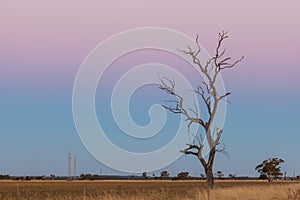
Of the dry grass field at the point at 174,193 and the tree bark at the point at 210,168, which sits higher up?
the tree bark at the point at 210,168

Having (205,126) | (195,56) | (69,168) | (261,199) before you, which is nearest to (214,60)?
(195,56)

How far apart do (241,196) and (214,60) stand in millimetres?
12638

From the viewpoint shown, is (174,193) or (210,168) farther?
(174,193)

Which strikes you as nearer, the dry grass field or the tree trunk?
the dry grass field

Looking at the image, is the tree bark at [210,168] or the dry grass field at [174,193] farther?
the tree bark at [210,168]

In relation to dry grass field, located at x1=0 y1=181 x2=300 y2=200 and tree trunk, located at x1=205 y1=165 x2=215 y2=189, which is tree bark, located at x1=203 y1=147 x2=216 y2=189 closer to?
tree trunk, located at x1=205 y1=165 x2=215 y2=189

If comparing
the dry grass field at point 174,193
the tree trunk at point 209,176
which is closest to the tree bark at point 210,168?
the tree trunk at point 209,176

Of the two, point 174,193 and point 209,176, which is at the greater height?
point 209,176

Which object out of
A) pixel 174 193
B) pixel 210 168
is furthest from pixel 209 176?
pixel 174 193

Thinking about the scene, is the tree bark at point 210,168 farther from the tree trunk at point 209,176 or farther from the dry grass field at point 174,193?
the dry grass field at point 174,193

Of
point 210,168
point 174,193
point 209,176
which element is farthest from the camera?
point 174,193

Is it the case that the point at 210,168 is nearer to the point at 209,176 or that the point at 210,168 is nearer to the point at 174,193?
the point at 209,176

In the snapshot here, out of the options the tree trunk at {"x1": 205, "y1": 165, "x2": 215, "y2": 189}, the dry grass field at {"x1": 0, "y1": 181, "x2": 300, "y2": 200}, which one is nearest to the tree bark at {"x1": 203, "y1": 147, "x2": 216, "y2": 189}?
the tree trunk at {"x1": 205, "y1": 165, "x2": 215, "y2": 189}

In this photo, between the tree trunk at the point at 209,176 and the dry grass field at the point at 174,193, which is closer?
the dry grass field at the point at 174,193
